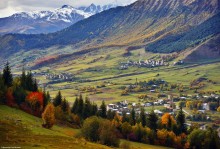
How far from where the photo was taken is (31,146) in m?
62.8

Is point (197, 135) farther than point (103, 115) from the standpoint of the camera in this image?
No

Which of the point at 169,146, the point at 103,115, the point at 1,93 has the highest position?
the point at 1,93

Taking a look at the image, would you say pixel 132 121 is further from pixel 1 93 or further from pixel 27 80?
pixel 1 93

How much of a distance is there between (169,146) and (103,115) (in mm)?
31029

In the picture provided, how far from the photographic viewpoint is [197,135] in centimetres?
12344

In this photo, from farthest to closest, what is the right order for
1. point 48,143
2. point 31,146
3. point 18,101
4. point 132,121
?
point 132,121 < point 18,101 < point 48,143 < point 31,146

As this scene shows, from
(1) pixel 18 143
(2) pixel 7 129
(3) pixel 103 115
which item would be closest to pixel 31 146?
(1) pixel 18 143

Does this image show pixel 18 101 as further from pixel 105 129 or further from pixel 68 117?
pixel 105 129

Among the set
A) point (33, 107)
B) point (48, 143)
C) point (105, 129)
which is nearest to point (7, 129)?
point (48, 143)

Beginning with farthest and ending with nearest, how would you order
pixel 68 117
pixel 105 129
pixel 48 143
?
pixel 68 117
pixel 105 129
pixel 48 143

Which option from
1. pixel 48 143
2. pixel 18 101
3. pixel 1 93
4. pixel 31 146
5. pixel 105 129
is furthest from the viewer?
pixel 18 101

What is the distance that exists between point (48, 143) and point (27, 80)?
7602 cm

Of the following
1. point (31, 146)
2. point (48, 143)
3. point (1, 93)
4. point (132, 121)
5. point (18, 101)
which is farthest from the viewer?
point (132, 121)

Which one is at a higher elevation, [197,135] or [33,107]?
[33,107]
